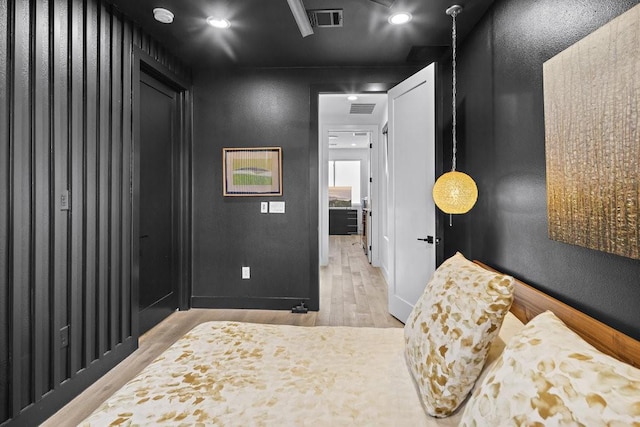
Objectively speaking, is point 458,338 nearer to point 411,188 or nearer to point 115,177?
point 411,188

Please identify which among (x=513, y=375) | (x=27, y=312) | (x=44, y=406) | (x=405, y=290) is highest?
(x=513, y=375)

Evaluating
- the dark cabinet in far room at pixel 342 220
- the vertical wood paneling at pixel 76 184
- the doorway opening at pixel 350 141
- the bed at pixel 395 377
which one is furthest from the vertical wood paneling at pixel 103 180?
the dark cabinet in far room at pixel 342 220

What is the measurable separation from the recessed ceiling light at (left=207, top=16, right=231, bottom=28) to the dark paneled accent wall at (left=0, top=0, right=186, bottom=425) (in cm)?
64

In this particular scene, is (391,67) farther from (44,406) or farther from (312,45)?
(44,406)

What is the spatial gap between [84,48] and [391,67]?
271cm

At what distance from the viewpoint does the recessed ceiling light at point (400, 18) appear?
8.21 feet

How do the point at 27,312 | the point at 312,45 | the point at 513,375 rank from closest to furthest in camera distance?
1. the point at 513,375
2. the point at 27,312
3. the point at 312,45

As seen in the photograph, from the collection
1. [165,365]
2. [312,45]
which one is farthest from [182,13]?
[165,365]

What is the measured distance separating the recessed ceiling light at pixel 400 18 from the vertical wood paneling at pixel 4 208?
92.9 inches

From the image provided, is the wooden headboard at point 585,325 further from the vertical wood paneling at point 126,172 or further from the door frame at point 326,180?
the door frame at point 326,180

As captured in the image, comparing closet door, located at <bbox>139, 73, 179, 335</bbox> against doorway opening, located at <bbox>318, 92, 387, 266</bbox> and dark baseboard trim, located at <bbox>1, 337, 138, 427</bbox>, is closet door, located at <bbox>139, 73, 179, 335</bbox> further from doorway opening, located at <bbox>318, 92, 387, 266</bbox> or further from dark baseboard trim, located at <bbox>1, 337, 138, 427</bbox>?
doorway opening, located at <bbox>318, 92, 387, 266</bbox>

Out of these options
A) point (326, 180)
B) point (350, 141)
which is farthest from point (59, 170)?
point (350, 141)

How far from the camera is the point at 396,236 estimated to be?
11.0ft

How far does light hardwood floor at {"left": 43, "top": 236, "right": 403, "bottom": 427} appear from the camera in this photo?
207 centimetres
